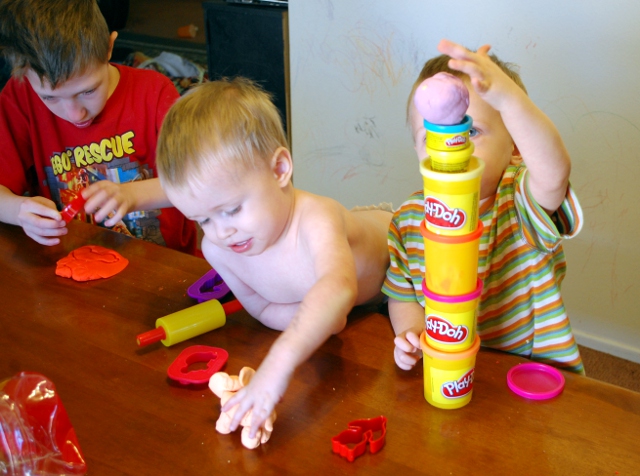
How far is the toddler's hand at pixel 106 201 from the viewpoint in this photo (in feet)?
4.27

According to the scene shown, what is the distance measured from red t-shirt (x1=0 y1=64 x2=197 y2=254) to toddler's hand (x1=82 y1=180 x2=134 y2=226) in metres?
0.26

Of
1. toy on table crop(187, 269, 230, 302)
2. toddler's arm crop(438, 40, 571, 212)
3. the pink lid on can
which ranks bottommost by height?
toy on table crop(187, 269, 230, 302)

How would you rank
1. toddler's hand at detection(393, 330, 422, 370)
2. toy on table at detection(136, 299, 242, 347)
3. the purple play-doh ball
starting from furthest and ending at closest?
toy on table at detection(136, 299, 242, 347) → toddler's hand at detection(393, 330, 422, 370) → the purple play-doh ball

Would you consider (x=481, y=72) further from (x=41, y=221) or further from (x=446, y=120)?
(x=41, y=221)

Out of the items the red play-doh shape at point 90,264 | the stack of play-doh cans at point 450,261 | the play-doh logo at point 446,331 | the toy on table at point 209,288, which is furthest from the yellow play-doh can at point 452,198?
the red play-doh shape at point 90,264

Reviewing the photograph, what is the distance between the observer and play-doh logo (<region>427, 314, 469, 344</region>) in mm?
815

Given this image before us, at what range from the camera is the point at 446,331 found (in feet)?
2.69

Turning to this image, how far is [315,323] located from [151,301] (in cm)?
41

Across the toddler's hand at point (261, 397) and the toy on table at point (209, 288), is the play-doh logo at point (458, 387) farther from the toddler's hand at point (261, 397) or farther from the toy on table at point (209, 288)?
the toy on table at point (209, 288)

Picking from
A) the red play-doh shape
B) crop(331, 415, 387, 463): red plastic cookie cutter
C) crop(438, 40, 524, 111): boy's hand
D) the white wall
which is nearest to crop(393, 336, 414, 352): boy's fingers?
crop(331, 415, 387, 463): red plastic cookie cutter

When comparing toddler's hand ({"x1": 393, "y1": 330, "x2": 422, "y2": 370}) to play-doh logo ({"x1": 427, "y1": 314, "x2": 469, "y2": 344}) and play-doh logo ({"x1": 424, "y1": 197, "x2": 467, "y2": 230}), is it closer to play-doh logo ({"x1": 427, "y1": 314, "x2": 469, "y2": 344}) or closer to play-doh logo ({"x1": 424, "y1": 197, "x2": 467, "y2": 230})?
play-doh logo ({"x1": 427, "y1": 314, "x2": 469, "y2": 344})

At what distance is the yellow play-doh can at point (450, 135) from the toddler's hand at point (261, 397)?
0.33 meters

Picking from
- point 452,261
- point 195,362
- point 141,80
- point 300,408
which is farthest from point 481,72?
point 141,80

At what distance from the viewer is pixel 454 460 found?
2.54 ft
